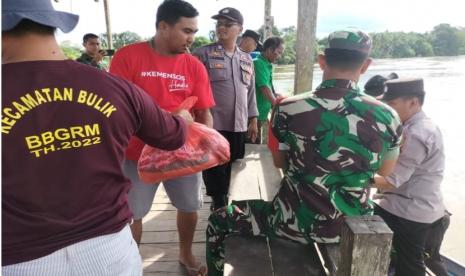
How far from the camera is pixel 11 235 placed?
0.94 meters

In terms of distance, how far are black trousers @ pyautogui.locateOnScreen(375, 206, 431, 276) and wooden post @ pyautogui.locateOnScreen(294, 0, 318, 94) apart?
1.55 m

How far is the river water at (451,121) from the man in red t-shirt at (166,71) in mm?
1018

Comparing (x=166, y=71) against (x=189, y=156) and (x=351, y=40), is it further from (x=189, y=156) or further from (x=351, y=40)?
(x=351, y=40)

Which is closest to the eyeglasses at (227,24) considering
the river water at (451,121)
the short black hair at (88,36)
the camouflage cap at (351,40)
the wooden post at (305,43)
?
the wooden post at (305,43)

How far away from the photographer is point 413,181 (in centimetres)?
223

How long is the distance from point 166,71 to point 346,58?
3.16 ft

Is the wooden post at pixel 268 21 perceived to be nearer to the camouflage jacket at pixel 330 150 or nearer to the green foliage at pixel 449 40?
the camouflage jacket at pixel 330 150

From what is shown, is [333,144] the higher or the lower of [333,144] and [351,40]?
the lower

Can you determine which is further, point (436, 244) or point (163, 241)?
point (163, 241)

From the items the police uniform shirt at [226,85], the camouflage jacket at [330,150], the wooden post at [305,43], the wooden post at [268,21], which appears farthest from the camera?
the wooden post at [268,21]

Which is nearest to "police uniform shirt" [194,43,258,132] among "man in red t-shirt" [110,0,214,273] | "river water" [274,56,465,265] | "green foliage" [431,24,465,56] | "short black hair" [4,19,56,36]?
"man in red t-shirt" [110,0,214,273]

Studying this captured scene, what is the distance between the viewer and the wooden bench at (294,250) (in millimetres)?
1289

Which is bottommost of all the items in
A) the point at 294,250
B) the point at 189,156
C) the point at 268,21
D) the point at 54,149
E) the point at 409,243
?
the point at 409,243

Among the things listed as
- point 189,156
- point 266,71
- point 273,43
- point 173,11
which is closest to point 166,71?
point 173,11
